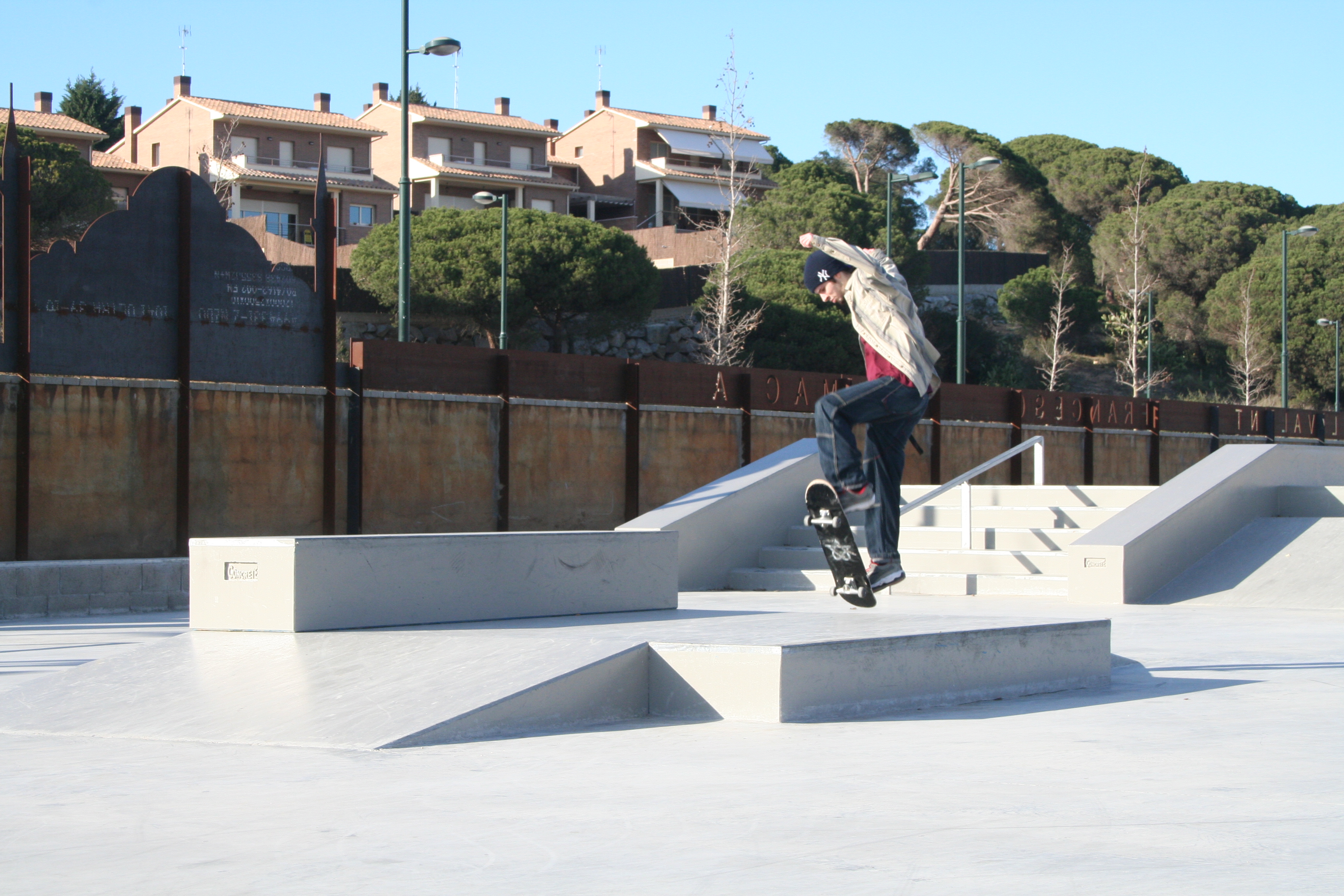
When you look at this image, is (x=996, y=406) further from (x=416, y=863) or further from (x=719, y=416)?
(x=416, y=863)

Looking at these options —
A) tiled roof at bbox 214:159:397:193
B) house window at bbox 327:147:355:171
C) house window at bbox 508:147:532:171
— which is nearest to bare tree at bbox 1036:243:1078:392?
house window at bbox 508:147:532:171

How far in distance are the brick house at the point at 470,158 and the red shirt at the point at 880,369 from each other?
62.4 m

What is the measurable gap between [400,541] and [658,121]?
71471 millimetres

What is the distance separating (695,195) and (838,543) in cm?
6984

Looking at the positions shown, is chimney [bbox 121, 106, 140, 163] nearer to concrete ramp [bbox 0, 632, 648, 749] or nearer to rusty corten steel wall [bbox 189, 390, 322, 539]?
rusty corten steel wall [bbox 189, 390, 322, 539]

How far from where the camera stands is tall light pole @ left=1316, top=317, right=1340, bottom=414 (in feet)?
171

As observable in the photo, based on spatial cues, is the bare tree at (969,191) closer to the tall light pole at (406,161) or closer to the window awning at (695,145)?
the window awning at (695,145)

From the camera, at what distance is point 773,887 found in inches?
130

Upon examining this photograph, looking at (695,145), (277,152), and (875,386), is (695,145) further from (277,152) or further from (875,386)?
(875,386)

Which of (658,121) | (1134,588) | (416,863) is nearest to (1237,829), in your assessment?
(416,863)

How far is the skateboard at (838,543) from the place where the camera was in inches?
294

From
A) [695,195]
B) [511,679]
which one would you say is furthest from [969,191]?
[511,679]

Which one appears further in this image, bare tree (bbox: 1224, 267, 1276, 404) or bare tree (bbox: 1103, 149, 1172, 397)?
bare tree (bbox: 1224, 267, 1276, 404)

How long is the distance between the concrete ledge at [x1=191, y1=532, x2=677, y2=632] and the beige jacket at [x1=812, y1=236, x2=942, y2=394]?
2.24 m
